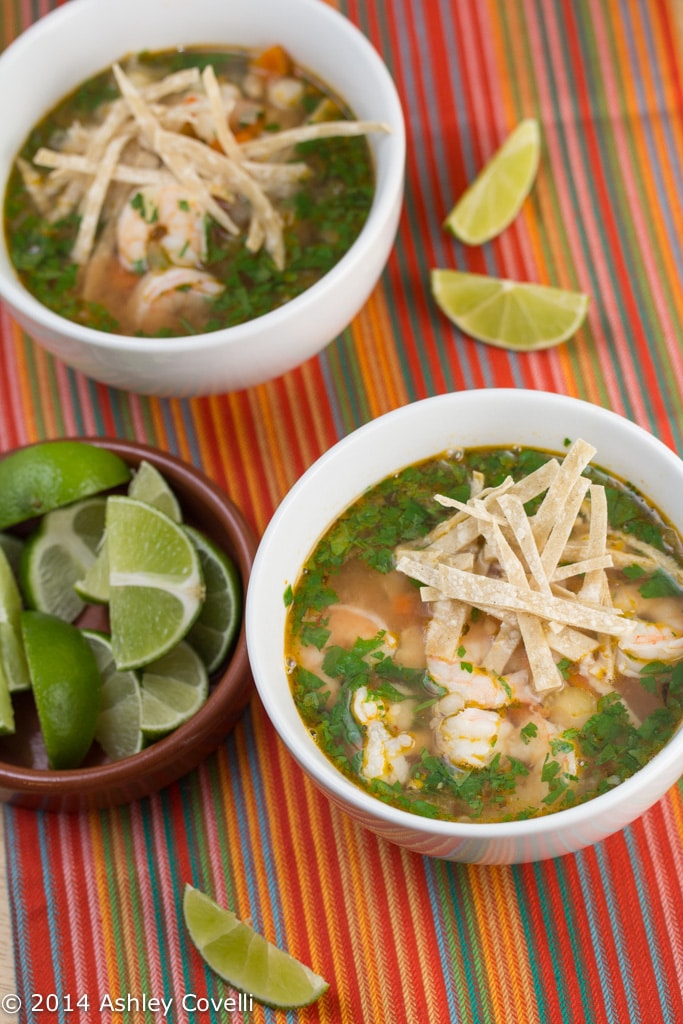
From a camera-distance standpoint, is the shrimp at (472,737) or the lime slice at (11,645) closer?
the shrimp at (472,737)

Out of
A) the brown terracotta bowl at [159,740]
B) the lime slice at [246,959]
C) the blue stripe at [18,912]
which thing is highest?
the brown terracotta bowl at [159,740]

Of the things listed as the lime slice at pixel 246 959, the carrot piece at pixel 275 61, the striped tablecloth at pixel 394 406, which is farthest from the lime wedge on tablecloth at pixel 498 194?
the lime slice at pixel 246 959

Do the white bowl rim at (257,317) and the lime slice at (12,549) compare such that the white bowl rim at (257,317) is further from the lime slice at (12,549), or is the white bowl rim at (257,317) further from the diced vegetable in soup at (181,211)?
the lime slice at (12,549)

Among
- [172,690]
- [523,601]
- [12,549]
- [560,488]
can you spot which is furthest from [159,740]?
[560,488]

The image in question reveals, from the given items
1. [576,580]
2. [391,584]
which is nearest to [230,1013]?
[391,584]

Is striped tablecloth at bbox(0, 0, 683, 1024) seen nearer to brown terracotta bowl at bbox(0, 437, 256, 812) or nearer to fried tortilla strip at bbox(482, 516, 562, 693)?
brown terracotta bowl at bbox(0, 437, 256, 812)

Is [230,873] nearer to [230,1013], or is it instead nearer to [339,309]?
[230,1013]
